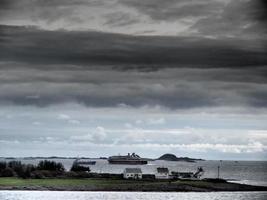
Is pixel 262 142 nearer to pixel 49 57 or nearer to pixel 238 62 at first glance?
pixel 238 62

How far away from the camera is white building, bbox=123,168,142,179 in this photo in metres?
7.24

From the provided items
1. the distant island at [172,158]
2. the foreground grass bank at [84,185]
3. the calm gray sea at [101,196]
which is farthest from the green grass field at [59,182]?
the distant island at [172,158]

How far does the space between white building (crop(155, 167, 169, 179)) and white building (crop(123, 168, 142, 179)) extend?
13.4 inches

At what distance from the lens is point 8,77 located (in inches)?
241

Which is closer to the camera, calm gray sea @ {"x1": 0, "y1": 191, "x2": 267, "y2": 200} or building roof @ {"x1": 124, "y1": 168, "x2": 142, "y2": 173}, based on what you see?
calm gray sea @ {"x1": 0, "y1": 191, "x2": 267, "y2": 200}

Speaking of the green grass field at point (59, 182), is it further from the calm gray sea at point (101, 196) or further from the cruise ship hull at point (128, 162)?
→ the cruise ship hull at point (128, 162)

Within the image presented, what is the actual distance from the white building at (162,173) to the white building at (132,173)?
1.12ft

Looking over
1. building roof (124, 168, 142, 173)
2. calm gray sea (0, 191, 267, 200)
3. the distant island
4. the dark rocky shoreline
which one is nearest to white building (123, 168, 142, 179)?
building roof (124, 168, 142, 173)

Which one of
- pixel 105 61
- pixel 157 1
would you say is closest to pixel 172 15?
pixel 157 1

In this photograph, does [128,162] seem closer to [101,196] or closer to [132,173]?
[101,196]

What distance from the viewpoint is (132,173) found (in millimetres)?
7477

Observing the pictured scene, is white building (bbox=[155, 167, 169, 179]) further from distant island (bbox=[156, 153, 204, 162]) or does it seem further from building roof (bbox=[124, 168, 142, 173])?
distant island (bbox=[156, 153, 204, 162])

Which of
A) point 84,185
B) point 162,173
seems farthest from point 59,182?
point 162,173

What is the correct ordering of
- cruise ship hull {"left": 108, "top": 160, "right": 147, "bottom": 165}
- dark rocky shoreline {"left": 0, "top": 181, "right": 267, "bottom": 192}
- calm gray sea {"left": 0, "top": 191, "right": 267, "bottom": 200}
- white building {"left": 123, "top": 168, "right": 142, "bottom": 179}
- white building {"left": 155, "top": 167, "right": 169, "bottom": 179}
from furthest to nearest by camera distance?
white building {"left": 155, "top": 167, "right": 169, "bottom": 179} → white building {"left": 123, "top": 168, "right": 142, "bottom": 179} → dark rocky shoreline {"left": 0, "top": 181, "right": 267, "bottom": 192} → calm gray sea {"left": 0, "top": 191, "right": 267, "bottom": 200} → cruise ship hull {"left": 108, "top": 160, "right": 147, "bottom": 165}
